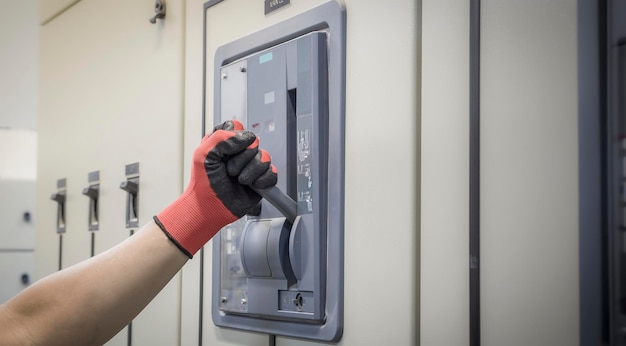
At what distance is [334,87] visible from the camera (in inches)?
60.7

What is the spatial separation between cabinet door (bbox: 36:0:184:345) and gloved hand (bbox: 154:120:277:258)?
0.59 meters

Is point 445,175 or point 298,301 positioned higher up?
point 445,175

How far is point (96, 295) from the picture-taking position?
4.76ft

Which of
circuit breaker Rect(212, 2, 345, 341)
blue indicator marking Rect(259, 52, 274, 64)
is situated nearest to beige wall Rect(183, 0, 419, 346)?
circuit breaker Rect(212, 2, 345, 341)

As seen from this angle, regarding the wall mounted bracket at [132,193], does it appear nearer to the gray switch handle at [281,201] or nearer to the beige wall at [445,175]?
the gray switch handle at [281,201]

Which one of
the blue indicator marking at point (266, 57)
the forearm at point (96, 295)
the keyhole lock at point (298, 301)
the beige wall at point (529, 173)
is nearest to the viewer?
the beige wall at point (529, 173)

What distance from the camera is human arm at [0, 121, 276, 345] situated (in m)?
1.43

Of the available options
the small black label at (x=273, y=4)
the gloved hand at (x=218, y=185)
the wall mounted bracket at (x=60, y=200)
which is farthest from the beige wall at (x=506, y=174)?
the wall mounted bracket at (x=60, y=200)

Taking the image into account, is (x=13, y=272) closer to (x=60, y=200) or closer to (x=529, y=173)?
(x=60, y=200)

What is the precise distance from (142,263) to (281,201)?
344 millimetres

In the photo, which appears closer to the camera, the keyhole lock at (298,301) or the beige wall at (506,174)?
the beige wall at (506,174)

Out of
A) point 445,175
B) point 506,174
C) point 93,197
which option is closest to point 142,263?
point 445,175

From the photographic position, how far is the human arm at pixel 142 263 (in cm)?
143

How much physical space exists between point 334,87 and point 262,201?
0.36m
